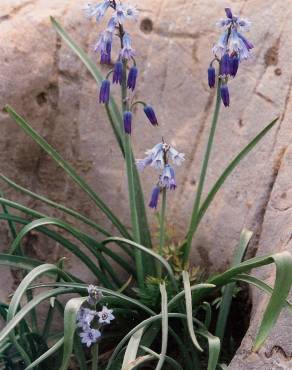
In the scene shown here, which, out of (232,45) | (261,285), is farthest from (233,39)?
(261,285)

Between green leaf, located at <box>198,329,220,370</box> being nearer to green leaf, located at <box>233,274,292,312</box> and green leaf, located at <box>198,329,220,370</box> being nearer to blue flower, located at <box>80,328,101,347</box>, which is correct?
green leaf, located at <box>233,274,292,312</box>

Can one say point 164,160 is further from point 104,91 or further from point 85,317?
point 85,317

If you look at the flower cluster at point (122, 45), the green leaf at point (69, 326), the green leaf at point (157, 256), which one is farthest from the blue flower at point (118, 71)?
the green leaf at point (69, 326)

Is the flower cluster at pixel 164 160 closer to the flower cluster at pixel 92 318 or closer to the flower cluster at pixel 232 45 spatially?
the flower cluster at pixel 232 45

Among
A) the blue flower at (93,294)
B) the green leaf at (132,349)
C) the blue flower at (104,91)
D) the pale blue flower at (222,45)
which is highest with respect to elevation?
the pale blue flower at (222,45)

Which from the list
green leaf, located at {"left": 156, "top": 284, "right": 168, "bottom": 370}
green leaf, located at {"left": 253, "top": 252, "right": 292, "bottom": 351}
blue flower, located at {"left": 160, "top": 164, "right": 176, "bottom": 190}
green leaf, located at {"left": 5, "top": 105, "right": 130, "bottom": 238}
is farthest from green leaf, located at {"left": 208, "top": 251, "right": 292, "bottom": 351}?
green leaf, located at {"left": 5, "top": 105, "right": 130, "bottom": 238}
